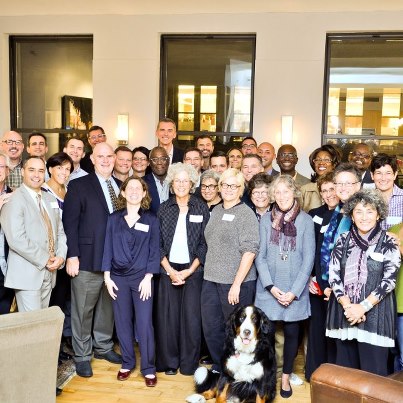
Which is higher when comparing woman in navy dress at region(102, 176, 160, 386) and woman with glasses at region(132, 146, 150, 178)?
woman with glasses at region(132, 146, 150, 178)

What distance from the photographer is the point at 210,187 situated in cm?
373

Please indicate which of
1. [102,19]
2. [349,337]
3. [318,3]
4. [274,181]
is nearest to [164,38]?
[102,19]

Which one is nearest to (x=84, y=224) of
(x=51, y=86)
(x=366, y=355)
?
(x=366, y=355)

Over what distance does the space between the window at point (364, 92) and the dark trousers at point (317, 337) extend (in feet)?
11.5

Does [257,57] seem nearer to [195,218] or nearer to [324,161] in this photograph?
[324,161]

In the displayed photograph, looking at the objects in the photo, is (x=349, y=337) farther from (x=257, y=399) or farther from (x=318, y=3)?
(x=318, y=3)

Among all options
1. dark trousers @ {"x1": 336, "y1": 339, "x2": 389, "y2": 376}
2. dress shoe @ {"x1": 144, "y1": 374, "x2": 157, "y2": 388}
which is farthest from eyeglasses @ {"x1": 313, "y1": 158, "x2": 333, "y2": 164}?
dress shoe @ {"x1": 144, "y1": 374, "x2": 157, "y2": 388}

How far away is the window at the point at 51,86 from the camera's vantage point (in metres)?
7.05

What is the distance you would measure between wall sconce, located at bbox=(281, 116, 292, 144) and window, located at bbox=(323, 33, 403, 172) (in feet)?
1.77

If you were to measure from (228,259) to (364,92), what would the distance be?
4132 mm

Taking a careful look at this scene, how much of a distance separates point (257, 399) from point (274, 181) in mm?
1465

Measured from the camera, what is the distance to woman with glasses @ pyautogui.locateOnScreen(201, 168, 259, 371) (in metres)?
3.35

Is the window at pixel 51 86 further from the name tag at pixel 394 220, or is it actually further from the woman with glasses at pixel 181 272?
the name tag at pixel 394 220

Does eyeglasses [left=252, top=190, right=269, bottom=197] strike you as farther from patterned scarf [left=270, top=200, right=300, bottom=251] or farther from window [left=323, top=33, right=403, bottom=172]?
window [left=323, top=33, right=403, bottom=172]
